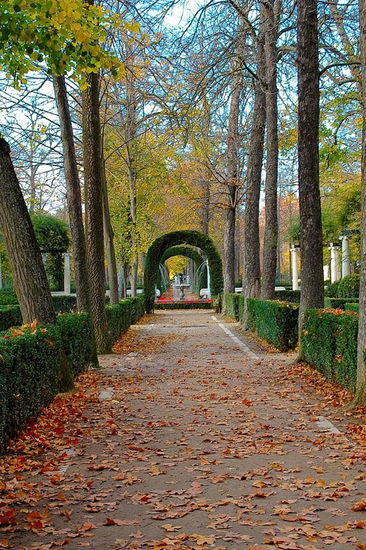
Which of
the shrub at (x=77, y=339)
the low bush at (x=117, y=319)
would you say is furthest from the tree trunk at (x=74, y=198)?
the low bush at (x=117, y=319)

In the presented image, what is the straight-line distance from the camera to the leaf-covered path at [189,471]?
13.5 ft

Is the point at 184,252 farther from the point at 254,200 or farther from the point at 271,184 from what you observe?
the point at 271,184

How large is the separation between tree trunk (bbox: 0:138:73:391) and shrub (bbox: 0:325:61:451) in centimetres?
43

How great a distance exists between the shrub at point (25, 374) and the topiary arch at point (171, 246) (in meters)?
25.4

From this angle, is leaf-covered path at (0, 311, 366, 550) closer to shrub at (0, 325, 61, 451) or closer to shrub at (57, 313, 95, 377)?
shrub at (0, 325, 61, 451)

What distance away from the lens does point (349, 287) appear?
29094 mm

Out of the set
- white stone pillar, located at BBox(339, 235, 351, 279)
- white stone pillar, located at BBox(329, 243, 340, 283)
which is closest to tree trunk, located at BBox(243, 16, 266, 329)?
white stone pillar, located at BBox(339, 235, 351, 279)

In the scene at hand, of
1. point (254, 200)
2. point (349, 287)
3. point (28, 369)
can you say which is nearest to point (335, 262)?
point (349, 287)

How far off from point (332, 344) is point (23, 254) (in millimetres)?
4515

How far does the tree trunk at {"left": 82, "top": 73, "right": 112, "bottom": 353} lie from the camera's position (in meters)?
13.6

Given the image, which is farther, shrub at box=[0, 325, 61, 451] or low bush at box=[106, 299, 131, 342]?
low bush at box=[106, 299, 131, 342]

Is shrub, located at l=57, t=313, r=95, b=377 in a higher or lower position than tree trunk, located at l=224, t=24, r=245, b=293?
lower

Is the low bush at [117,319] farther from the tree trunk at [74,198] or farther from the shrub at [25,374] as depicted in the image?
the shrub at [25,374]

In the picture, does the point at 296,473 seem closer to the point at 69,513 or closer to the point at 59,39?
the point at 69,513
